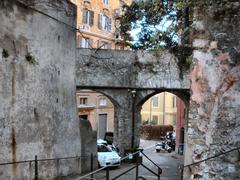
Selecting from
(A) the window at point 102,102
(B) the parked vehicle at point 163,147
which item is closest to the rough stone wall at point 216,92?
(B) the parked vehicle at point 163,147

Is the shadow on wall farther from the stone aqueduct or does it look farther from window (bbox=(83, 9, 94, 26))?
window (bbox=(83, 9, 94, 26))

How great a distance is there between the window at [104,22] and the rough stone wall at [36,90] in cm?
2748

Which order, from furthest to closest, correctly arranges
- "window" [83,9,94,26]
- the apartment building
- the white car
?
"window" [83,9,94,26] → the apartment building → the white car

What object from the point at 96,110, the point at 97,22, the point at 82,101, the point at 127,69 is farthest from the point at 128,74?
the point at 97,22

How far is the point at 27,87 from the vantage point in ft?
45.1

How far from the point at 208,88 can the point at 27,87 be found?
707 cm

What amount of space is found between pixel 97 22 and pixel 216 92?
3693 centimetres

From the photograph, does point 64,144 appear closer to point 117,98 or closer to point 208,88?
point 208,88

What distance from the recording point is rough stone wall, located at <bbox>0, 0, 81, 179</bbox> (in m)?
12.8

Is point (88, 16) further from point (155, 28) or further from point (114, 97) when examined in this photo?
point (155, 28)

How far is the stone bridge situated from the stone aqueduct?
0.05 meters

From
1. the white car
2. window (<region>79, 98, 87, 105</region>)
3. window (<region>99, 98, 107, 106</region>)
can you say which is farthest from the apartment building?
the white car

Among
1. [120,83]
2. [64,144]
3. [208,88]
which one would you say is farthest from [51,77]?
[120,83]

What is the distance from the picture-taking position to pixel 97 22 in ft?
144
